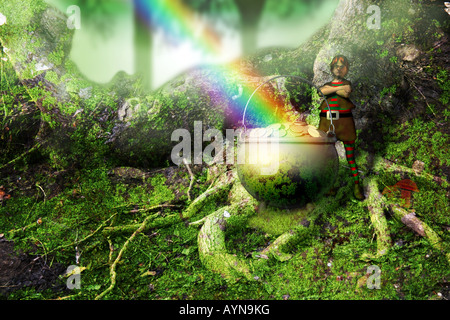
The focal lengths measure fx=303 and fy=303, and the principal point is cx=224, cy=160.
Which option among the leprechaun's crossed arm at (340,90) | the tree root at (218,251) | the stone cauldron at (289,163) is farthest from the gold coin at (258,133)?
the tree root at (218,251)

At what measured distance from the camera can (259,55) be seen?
604 centimetres

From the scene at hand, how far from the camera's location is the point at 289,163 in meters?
3.26

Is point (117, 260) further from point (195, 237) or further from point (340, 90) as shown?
point (340, 90)

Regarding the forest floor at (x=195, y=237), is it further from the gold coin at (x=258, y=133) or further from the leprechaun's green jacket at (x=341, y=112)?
the gold coin at (x=258, y=133)

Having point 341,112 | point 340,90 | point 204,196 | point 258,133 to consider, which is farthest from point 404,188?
point 204,196

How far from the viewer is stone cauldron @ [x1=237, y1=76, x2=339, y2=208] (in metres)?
3.27

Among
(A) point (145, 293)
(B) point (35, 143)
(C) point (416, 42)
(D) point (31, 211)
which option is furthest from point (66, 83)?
(C) point (416, 42)

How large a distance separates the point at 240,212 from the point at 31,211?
3.36 metres

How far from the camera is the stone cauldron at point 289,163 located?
10.7ft

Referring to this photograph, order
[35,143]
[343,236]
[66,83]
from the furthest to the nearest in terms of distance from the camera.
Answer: [35,143] < [66,83] < [343,236]

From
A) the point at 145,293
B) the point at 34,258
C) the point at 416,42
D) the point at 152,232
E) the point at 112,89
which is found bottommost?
the point at 145,293

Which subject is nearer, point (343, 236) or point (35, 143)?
point (343, 236)

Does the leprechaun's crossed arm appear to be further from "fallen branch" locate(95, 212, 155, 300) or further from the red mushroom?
"fallen branch" locate(95, 212, 155, 300)

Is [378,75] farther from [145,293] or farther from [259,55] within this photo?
[145,293]
